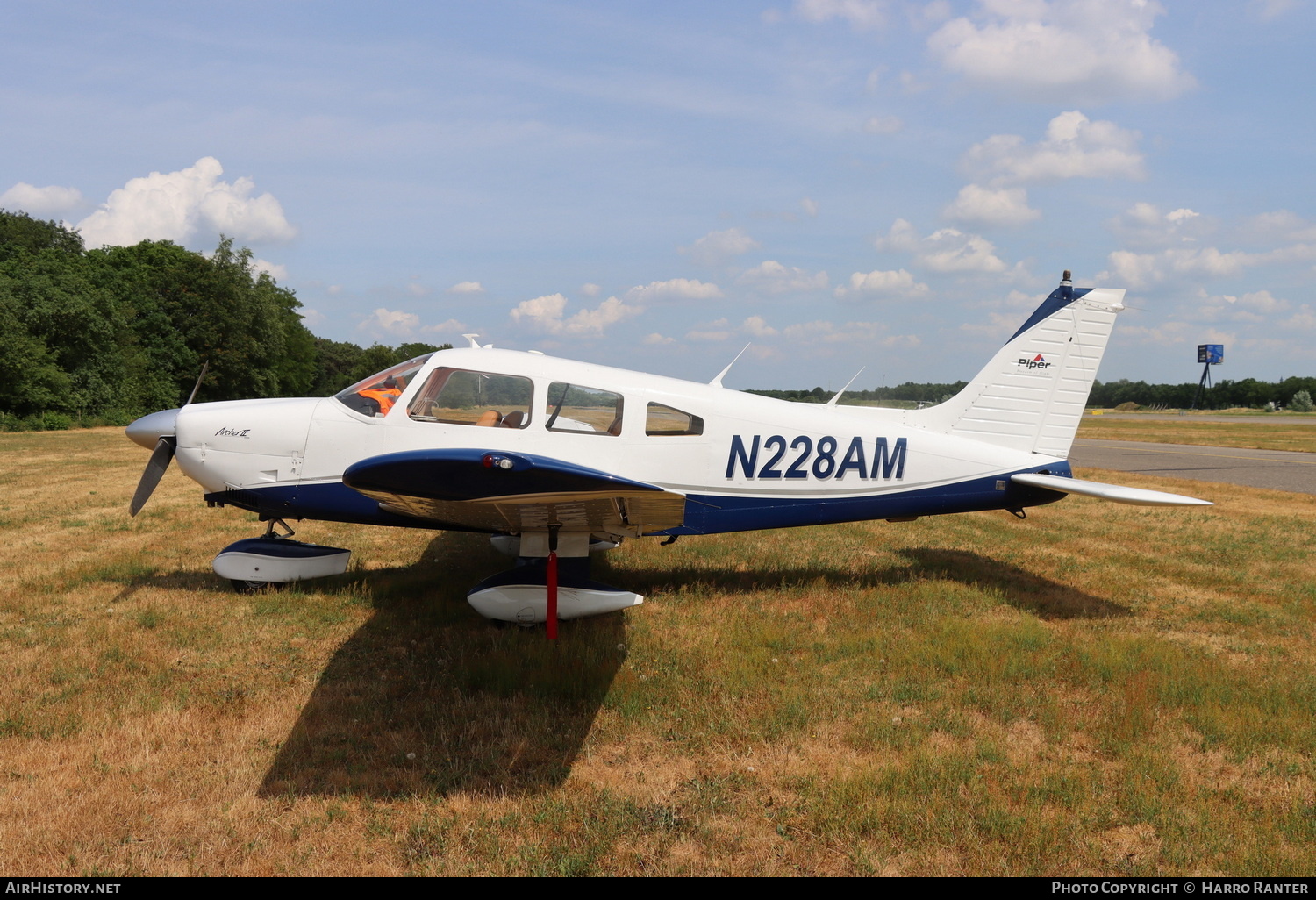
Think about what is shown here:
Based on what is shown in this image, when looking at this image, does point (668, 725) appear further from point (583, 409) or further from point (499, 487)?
point (583, 409)

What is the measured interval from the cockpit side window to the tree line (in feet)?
68.4

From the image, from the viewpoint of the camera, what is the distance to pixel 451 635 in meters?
5.59

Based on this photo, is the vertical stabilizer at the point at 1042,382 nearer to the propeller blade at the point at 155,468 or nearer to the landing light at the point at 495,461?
the landing light at the point at 495,461

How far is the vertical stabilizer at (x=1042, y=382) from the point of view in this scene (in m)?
7.18

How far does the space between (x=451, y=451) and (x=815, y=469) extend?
3.80 metres

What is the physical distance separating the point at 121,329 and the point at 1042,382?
48.4 metres

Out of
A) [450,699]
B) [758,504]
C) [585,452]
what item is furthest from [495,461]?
[758,504]

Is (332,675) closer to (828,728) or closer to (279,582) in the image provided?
(279,582)

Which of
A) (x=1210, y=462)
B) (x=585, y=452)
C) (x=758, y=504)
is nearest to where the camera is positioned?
(x=585, y=452)

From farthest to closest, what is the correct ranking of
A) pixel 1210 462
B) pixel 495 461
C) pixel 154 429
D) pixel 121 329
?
1. pixel 121 329
2. pixel 1210 462
3. pixel 154 429
4. pixel 495 461

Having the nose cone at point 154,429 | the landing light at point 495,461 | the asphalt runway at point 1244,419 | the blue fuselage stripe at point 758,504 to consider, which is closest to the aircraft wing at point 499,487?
the landing light at point 495,461

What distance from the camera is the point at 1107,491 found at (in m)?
6.06
